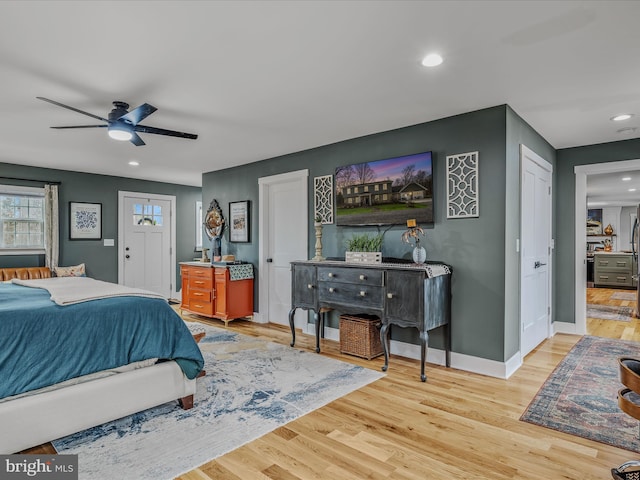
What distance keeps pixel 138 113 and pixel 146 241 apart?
15.8ft

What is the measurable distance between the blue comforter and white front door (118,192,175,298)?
4250mm

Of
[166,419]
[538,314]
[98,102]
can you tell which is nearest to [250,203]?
[98,102]

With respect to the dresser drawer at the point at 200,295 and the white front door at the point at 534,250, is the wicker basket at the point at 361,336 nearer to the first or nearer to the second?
the white front door at the point at 534,250

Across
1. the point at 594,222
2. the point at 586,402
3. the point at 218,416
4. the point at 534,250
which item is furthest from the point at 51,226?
the point at 594,222

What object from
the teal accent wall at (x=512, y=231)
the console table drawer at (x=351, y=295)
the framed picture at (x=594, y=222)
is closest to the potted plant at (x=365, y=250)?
the console table drawer at (x=351, y=295)

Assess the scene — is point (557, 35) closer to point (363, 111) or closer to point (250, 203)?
point (363, 111)

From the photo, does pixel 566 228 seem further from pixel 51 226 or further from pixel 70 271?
pixel 51 226

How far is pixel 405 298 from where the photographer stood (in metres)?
3.27

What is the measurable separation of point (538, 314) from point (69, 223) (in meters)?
6.86

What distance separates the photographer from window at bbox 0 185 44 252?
554cm

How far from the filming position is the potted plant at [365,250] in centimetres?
373

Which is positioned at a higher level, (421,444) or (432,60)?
(432,60)

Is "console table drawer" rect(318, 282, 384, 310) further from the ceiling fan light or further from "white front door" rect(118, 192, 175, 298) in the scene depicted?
"white front door" rect(118, 192, 175, 298)

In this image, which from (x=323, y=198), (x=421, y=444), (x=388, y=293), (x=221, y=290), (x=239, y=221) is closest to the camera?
(x=421, y=444)
